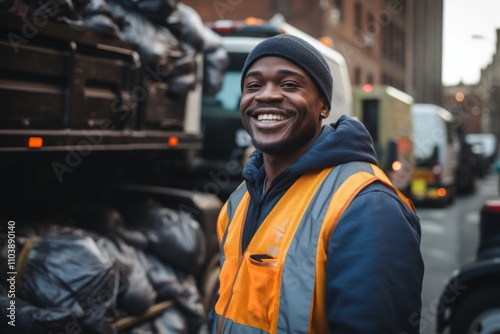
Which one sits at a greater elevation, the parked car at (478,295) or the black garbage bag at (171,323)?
the parked car at (478,295)

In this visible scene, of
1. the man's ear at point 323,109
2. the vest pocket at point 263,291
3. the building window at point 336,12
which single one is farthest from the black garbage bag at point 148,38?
the building window at point 336,12

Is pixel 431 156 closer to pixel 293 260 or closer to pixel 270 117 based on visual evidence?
pixel 270 117

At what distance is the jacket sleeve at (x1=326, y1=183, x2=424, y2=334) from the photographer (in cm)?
163

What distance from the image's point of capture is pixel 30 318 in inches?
125

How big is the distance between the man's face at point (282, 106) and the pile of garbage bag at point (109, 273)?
183 cm

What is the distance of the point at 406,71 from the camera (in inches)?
1612

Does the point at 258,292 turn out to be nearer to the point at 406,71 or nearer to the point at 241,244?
the point at 241,244

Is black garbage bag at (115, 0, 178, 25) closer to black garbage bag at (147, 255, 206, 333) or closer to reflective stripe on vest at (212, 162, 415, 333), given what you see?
black garbage bag at (147, 255, 206, 333)

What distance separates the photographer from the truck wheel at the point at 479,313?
14.2ft

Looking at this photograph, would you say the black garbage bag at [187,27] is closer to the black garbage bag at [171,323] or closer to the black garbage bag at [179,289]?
the black garbage bag at [179,289]

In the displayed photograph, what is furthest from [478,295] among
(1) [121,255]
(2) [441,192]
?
(2) [441,192]

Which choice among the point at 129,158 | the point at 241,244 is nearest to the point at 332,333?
the point at 241,244

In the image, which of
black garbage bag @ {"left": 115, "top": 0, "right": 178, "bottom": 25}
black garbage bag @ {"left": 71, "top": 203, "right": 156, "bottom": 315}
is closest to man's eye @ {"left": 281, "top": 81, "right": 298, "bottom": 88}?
black garbage bag @ {"left": 71, "top": 203, "right": 156, "bottom": 315}

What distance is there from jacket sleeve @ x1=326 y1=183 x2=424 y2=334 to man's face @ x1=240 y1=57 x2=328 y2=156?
1.29 ft
